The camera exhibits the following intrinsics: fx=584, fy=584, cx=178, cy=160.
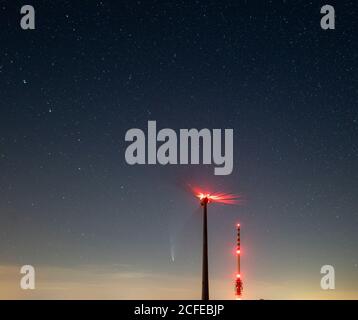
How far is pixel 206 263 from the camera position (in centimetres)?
5016

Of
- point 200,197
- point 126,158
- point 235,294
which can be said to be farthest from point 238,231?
point 126,158

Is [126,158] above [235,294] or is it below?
above

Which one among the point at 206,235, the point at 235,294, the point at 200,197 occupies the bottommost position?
the point at 235,294
